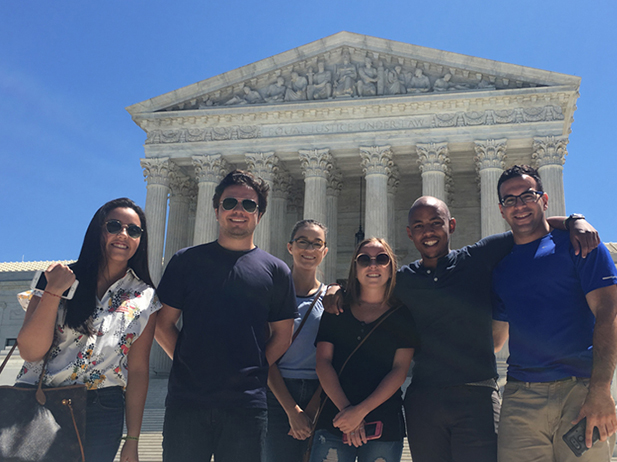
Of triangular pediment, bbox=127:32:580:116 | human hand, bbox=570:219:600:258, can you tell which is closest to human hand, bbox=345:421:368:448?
human hand, bbox=570:219:600:258

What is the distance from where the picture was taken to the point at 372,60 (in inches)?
1120

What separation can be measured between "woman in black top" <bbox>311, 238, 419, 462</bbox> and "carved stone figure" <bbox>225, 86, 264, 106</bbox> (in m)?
24.6

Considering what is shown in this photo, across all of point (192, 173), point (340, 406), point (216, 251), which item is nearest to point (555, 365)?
point (340, 406)

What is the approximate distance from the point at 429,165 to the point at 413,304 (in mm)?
21570

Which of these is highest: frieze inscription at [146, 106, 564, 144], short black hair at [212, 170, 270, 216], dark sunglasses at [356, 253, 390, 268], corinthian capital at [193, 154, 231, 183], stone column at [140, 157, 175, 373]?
frieze inscription at [146, 106, 564, 144]

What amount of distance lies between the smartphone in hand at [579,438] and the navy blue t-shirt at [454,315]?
2.78 feet

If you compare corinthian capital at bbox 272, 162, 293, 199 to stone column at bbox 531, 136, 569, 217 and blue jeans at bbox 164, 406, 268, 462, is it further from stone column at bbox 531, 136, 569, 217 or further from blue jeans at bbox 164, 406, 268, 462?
blue jeans at bbox 164, 406, 268, 462

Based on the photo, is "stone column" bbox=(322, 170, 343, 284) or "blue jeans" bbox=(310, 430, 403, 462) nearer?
"blue jeans" bbox=(310, 430, 403, 462)

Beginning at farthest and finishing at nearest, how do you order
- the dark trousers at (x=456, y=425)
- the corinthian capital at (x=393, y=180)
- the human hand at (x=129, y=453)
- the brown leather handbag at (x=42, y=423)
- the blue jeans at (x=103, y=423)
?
the corinthian capital at (x=393, y=180) → the dark trousers at (x=456, y=425) → the human hand at (x=129, y=453) → the blue jeans at (x=103, y=423) → the brown leather handbag at (x=42, y=423)

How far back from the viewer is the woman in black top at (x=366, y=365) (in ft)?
16.1

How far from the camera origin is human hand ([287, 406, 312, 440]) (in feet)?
16.8

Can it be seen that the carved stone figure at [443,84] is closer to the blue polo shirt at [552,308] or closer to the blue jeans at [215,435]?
the blue polo shirt at [552,308]

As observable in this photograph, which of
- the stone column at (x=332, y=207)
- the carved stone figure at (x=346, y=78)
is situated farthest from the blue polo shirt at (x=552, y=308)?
the carved stone figure at (x=346, y=78)

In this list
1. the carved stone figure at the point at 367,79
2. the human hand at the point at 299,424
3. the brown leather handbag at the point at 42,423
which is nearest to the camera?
the brown leather handbag at the point at 42,423
